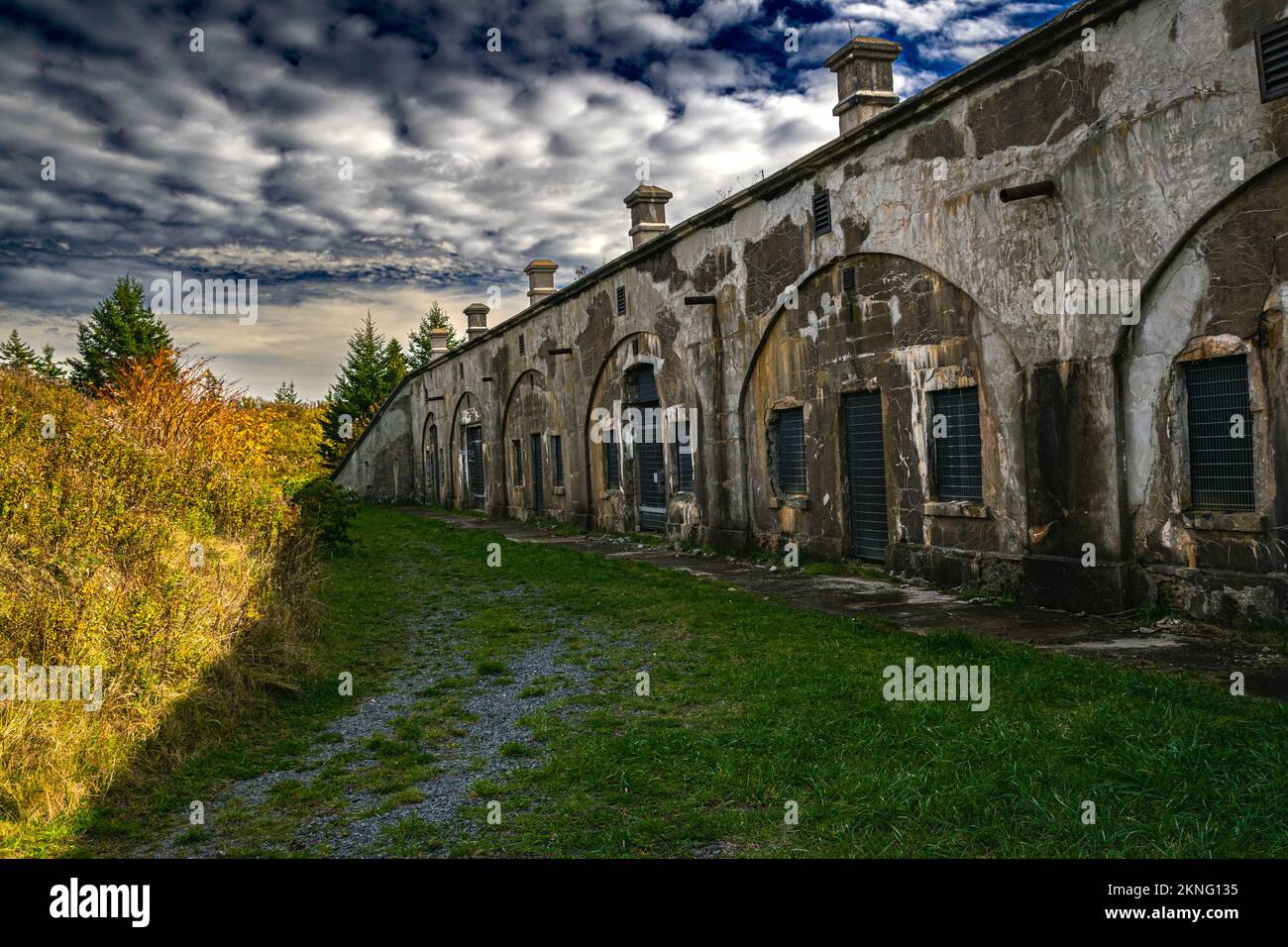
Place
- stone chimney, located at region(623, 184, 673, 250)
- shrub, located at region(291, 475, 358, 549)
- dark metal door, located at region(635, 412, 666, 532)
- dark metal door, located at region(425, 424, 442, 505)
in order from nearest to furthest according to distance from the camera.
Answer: shrub, located at region(291, 475, 358, 549) < dark metal door, located at region(635, 412, 666, 532) < stone chimney, located at region(623, 184, 673, 250) < dark metal door, located at region(425, 424, 442, 505)

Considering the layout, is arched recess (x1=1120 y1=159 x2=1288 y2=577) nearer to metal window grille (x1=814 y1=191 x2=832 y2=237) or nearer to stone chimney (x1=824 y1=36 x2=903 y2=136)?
metal window grille (x1=814 y1=191 x2=832 y2=237)

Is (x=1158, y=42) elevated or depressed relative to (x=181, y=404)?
elevated

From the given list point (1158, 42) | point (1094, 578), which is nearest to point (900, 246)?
point (1158, 42)

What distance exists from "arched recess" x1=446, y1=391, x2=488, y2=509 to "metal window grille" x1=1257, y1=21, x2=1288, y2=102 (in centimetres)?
2176

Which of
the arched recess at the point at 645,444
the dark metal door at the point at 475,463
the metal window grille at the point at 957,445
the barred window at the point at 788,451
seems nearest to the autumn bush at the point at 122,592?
the barred window at the point at 788,451

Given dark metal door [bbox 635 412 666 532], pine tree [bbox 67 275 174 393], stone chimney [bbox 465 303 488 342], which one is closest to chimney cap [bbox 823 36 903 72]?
dark metal door [bbox 635 412 666 532]

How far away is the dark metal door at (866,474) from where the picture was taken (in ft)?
36.7

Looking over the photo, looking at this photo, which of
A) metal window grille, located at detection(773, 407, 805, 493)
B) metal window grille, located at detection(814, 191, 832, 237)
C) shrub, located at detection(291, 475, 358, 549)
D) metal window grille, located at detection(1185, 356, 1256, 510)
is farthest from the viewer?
shrub, located at detection(291, 475, 358, 549)

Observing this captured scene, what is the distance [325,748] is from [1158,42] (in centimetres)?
814

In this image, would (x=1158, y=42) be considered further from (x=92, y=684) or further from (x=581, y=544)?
(x=581, y=544)

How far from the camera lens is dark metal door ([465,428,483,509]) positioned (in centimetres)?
2781
